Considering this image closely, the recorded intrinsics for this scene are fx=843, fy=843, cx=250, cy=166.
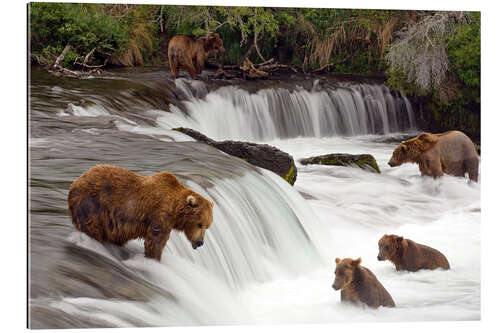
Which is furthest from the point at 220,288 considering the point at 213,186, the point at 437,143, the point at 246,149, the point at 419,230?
the point at 437,143

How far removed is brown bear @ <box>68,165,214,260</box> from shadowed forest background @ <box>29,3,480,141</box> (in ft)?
4.29

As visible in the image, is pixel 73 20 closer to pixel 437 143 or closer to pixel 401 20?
pixel 401 20

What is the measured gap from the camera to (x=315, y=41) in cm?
705

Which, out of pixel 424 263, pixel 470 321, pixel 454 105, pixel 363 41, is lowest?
pixel 470 321

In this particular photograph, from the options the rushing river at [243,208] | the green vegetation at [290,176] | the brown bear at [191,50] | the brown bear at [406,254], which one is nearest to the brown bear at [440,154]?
the rushing river at [243,208]

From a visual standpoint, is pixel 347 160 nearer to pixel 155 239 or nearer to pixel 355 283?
pixel 355 283

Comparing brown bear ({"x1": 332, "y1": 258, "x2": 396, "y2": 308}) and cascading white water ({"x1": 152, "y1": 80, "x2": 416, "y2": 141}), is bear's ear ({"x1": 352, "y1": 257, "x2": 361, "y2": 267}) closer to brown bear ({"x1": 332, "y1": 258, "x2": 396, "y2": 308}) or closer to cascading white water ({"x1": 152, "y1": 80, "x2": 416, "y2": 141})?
brown bear ({"x1": 332, "y1": 258, "x2": 396, "y2": 308})

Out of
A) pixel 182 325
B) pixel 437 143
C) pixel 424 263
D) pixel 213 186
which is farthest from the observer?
pixel 437 143

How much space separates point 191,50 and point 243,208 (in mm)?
1338

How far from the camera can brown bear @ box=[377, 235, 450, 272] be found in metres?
6.69

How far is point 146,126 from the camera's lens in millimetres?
6852

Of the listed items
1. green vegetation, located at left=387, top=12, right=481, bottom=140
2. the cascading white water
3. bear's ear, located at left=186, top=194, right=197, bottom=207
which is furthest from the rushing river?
bear's ear, located at left=186, top=194, right=197, bottom=207

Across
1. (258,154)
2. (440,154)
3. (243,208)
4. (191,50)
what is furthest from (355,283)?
(191,50)

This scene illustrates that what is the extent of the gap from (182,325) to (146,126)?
6.25ft
